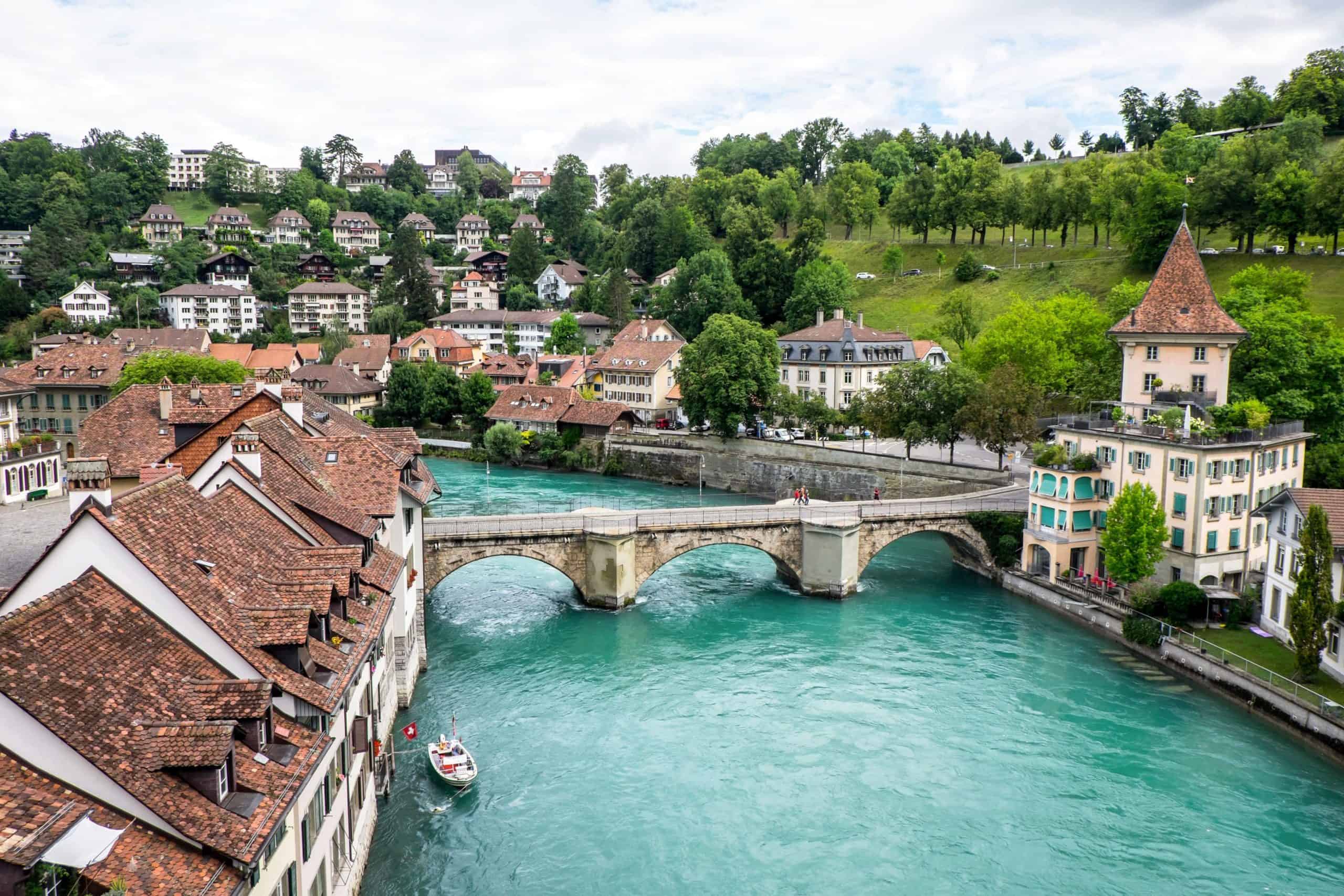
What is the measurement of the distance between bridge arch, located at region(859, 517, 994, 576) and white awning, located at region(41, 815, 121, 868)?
143 ft

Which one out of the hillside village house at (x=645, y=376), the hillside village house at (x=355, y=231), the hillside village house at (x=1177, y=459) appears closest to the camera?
the hillside village house at (x=1177, y=459)

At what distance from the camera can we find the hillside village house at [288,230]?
16975cm

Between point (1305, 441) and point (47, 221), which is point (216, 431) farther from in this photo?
point (47, 221)

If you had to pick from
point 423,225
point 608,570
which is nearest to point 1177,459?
point 608,570

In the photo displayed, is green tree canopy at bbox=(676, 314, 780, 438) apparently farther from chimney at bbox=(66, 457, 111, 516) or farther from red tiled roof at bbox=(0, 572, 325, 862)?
red tiled roof at bbox=(0, 572, 325, 862)

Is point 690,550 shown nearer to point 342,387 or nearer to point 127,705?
point 127,705

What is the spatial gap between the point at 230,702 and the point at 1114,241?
107m

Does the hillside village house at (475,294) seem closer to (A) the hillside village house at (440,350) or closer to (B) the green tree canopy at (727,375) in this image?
(A) the hillside village house at (440,350)

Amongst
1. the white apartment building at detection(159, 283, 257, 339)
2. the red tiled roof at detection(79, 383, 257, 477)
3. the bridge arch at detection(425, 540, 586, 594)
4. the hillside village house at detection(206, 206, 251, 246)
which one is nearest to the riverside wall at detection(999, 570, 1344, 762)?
the bridge arch at detection(425, 540, 586, 594)

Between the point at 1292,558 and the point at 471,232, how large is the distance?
15803 centimetres

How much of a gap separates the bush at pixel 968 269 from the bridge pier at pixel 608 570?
70298 millimetres

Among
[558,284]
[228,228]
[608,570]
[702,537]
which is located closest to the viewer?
[608,570]

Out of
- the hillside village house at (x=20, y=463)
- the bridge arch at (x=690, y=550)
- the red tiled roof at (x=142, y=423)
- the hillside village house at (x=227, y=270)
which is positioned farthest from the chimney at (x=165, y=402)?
the hillside village house at (x=227, y=270)

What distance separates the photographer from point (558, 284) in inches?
5807
